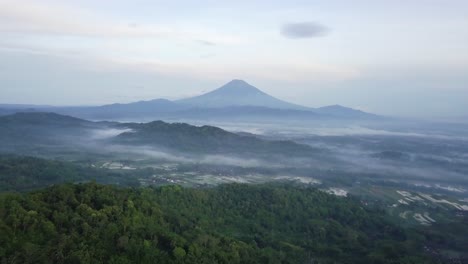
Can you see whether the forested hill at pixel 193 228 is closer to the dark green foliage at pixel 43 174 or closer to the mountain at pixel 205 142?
the dark green foliage at pixel 43 174

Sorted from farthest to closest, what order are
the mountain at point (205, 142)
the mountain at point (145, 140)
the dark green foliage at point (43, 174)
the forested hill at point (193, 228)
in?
the mountain at point (205, 142) → the mountain at point (145, 140) → the dark green foliage at point (43, 174) → the forested hill at point (193, 228)

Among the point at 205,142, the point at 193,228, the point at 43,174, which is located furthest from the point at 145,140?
the point at 193,228

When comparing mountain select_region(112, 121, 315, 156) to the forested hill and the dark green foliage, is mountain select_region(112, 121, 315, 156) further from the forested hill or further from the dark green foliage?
the forested hill

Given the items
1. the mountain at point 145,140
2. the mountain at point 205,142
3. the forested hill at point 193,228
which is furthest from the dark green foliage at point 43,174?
the mountain at point 205,142

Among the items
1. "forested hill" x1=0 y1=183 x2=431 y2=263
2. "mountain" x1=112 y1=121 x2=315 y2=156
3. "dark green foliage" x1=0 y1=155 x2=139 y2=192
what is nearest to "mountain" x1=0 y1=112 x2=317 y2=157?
"mountain" x1=112 y1=121 x2=315 y2=156

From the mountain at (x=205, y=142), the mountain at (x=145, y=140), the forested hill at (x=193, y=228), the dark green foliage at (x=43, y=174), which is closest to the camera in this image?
the forested hill at (x=193, y=228)

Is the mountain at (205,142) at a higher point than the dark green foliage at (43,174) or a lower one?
higher

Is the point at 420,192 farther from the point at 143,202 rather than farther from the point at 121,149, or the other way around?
the point at 121,149

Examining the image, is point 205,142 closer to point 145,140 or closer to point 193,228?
point 145,140
